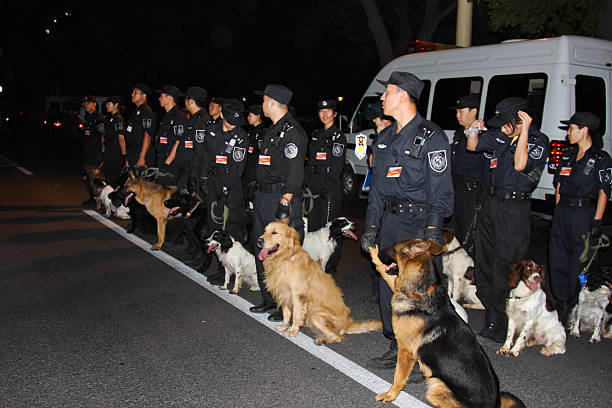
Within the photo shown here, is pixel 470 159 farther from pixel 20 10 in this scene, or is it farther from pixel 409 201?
pixel 20 10

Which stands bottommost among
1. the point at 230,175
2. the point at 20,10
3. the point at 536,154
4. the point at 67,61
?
the point at 230,175

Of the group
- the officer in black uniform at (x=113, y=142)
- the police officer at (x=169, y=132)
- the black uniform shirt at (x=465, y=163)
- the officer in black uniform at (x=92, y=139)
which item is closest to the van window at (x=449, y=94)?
the black uniform shirt at (x=465, y=163)

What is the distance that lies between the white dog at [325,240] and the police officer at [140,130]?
4155 millimetres

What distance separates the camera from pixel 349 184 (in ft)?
41.2

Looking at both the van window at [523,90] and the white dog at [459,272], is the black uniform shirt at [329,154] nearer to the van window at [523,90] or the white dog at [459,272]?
the white dog at [459,272]

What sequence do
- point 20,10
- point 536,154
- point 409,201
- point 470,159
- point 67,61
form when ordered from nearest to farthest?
point 409,201
point 536,154
point 470,159
point 67,61
point 20,10

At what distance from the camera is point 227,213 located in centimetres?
675

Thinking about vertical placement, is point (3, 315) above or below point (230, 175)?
below

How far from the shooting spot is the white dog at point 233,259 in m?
6.39

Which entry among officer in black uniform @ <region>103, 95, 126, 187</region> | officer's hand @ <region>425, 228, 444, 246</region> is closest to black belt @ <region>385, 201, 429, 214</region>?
officer's hand @ <region>425, 228, 444, 246</region>

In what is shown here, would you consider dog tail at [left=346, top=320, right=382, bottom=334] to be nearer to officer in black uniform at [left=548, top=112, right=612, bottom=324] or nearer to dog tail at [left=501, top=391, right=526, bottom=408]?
dog tail at [left=501, top=391, right=526, bottom=408]

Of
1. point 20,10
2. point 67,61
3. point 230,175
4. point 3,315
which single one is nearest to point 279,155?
point 230,175

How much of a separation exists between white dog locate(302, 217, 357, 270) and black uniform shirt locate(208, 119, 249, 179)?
1.14 m

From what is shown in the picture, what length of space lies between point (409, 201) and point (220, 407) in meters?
2.01
